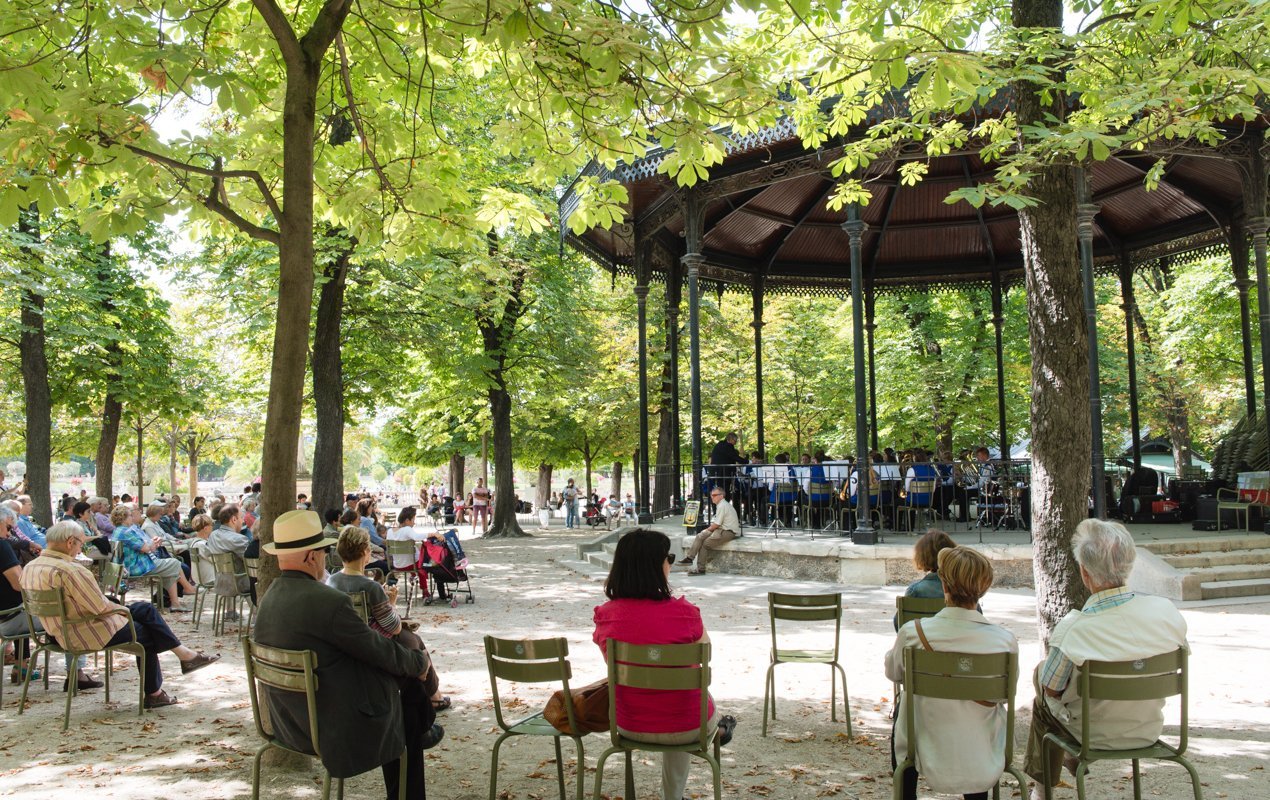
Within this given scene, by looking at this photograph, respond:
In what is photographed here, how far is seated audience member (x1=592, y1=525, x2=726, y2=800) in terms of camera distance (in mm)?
3947

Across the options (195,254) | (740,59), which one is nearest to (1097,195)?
(740,59)

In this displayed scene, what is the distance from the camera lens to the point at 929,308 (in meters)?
25.0

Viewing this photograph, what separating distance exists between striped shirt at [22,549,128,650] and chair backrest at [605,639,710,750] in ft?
14.1

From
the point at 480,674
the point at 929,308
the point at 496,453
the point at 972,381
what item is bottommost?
the point at 480,674

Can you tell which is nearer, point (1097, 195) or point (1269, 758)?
point (1269, 758)

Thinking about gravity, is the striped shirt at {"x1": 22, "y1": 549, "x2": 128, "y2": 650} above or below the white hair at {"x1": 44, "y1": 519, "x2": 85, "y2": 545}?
below

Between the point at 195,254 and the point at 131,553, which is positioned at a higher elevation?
the point at 195,254

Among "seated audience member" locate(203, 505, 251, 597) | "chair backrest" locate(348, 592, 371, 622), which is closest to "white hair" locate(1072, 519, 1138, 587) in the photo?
"chair backrest" locate(348, 592, 371, 622)

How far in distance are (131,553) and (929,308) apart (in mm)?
20964

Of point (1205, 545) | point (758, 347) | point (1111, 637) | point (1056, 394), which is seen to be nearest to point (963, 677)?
point (1111, 637)

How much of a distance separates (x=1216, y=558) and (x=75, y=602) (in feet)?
39.6

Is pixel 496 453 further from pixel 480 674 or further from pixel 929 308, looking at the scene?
pixel 480 674

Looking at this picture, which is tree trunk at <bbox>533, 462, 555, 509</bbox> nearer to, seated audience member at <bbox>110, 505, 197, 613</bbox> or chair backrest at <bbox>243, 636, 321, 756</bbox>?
seated audience member at <bbox>110, 505, 197, 613</bbox>

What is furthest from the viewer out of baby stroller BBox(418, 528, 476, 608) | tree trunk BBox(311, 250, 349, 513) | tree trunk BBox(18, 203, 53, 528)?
tree trunk BBox(18, 203, 53, 528)
